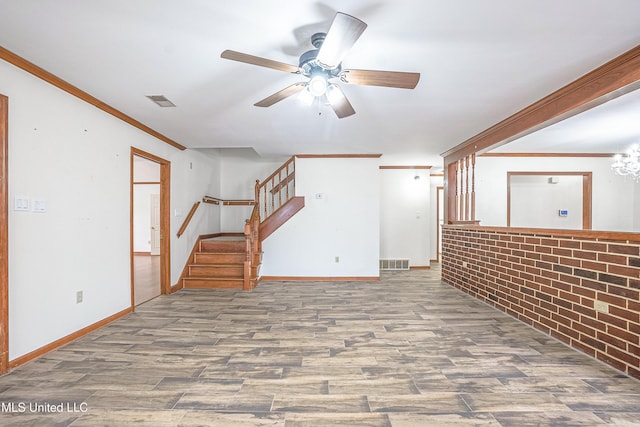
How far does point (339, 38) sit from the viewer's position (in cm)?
162

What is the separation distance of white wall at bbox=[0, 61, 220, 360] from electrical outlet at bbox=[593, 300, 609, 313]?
4954 millimetres

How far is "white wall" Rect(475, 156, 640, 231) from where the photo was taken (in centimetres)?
582

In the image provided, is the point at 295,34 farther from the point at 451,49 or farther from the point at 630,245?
the point at 630,245

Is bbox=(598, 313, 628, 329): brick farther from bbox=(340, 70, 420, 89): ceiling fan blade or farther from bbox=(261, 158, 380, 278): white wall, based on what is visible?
bbox=(261, 158, 380, 278): white wall

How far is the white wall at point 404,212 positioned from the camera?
6.89m

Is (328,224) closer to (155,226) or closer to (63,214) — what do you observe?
(63,214)

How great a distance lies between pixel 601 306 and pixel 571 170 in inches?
182

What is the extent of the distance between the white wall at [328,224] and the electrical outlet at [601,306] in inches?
137

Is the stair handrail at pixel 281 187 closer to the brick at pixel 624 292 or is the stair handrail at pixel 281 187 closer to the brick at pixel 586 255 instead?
the brick at pixel 586 255

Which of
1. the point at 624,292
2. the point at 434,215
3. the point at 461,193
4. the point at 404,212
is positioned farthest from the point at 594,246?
the point at 434,215

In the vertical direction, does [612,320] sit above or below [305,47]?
below

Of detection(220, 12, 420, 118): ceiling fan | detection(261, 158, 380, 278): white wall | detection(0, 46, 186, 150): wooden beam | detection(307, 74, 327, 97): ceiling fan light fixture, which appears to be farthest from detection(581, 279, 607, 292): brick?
detection(0, 46, 186, 150): wooden beam

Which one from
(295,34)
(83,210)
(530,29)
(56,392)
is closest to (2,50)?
(83,210)

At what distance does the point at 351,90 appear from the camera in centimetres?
284
